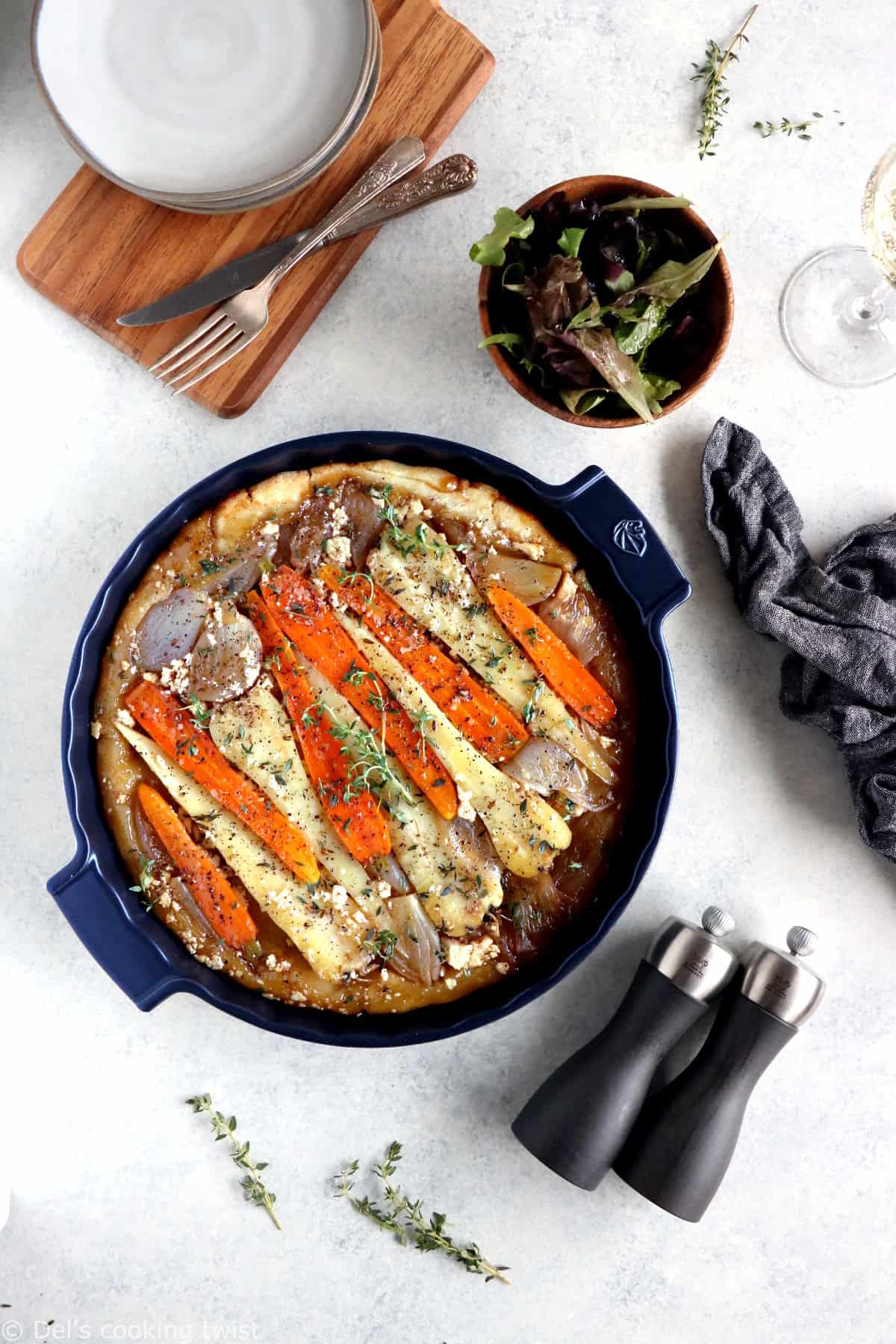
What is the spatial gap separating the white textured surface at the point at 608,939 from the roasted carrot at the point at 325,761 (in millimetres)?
660

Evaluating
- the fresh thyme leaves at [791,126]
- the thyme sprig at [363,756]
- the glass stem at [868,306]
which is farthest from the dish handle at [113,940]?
the fresh thyme leaves at [791,126]

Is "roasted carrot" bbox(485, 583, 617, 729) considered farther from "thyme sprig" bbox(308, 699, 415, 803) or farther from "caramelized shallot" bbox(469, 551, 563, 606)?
"thyme sprig" bbox(308, 699, 415, 803)

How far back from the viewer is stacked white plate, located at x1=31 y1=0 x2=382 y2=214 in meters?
2.45

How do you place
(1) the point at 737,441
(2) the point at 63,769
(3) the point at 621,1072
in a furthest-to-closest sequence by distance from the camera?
1. (1) the point at 737,441
2. (3) the point at 621,1072
3. (2) the point at 63,769

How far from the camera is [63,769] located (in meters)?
2.44

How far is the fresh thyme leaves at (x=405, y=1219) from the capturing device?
2.80 m

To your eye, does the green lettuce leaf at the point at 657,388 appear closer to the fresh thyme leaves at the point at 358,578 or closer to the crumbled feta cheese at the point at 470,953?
the fresh thyme leaves at the point at 358,578

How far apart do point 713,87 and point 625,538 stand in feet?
4.64

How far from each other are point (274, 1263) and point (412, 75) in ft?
11.1

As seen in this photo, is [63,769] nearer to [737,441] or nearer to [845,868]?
[737,441]

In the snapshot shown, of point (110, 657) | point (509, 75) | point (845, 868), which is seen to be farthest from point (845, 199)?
point (110, 657)

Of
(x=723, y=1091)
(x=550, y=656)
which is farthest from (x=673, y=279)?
(x=723, y=1091)

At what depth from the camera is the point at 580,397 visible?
97.0 inches

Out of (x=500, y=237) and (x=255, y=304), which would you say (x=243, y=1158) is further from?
(x=500, y=237)
